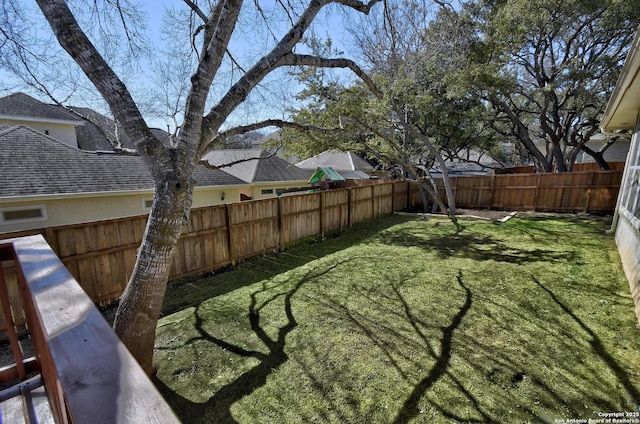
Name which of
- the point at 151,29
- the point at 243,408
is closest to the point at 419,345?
the point at 243,408

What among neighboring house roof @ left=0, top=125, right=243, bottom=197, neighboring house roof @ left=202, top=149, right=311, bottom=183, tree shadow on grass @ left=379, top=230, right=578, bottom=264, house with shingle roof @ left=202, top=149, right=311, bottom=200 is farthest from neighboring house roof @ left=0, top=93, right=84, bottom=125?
tree shadow on grass @ left=379, top=230, right=578, bottom=264

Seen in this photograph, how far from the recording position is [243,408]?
2682 millimetres

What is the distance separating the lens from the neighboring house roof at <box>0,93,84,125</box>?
1167 centimetres

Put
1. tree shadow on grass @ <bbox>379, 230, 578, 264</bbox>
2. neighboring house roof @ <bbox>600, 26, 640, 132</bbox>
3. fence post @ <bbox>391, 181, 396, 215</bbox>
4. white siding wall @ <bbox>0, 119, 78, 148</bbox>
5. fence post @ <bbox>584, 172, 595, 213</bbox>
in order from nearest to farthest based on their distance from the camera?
neighboring house roof @ <bbox>600, 26, 640, 132</bbox> → tree shadow on grass @ <bbox>379, 230, 578, 264</bbox> → fence post @ <bbox>584, 172, 595, 213</bbox> → white siding wall @ <bbox>0, 119, 78, 148</bbox> → fence post @ <bbox>391, 181, 396, 215</bbox>

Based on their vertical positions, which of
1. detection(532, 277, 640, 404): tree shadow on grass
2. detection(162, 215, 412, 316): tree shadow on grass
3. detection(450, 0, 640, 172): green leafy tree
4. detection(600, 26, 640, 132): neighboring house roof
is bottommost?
detection(162, 215, 412, 316): tree shadow on grass

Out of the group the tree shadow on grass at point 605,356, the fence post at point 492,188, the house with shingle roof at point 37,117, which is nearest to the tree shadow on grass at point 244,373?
the tree shadow on grass at point 605,356

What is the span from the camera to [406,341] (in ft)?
11.6

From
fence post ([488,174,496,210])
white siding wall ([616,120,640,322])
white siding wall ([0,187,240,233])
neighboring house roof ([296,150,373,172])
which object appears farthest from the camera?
neighboring house roof ([296,150,373,172])

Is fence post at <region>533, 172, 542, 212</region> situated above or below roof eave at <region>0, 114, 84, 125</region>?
below

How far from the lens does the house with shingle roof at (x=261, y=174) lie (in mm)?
13039

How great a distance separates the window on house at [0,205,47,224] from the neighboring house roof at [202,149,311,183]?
5.65m

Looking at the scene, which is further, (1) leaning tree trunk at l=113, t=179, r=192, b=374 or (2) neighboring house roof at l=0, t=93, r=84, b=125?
(2) neighboring house roof at l=0, t=93, r=84, b=125

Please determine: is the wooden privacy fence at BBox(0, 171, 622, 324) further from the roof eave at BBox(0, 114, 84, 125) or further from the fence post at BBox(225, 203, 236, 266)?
the roof eave at BBox(0, 114, 84, 125)

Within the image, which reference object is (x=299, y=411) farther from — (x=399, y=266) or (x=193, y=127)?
(x=399, y=266)
